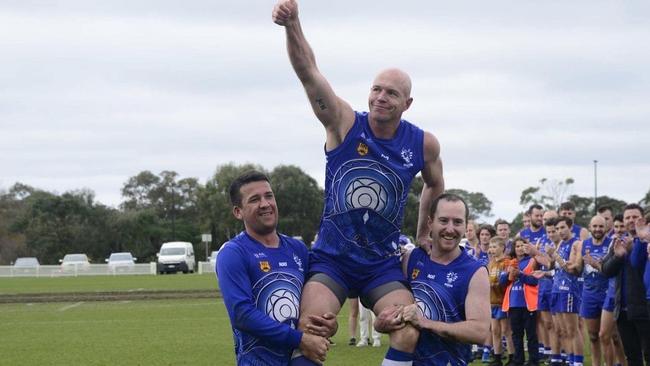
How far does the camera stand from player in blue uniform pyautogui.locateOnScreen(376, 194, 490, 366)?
7.21 m

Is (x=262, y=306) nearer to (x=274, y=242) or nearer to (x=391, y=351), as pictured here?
(x=274, y=242)

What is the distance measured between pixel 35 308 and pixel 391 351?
95.6ft

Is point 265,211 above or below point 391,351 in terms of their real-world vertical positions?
above

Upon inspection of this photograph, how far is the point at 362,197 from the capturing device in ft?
24.5

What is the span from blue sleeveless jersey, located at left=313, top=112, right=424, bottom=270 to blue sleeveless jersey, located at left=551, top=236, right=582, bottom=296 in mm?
9254

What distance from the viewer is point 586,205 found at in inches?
3669

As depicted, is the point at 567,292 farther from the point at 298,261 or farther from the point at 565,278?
the point at 298,261

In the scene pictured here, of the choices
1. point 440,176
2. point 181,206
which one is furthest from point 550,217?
point 181,206

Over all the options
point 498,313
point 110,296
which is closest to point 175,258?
point 110,296

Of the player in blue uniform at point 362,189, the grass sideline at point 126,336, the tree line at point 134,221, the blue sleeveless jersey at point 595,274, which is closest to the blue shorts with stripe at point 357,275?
the player in blue uniform at point 362,189

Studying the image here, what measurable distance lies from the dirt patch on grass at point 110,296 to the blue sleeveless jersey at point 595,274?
24.5 metres

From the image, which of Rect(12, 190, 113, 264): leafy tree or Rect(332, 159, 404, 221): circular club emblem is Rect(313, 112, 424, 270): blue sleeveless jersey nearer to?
Rect(332, 159, 404, 221): circular club emblem

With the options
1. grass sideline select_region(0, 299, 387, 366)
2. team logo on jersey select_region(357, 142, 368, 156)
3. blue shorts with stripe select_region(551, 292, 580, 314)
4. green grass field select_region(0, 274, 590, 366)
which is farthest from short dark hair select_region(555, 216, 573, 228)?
team logo on jersey select_region(357, 142, 368, 156)

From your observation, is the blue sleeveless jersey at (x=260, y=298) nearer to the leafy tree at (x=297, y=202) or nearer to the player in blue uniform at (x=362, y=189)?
the player in blue uniform at (x=362, y=189)
